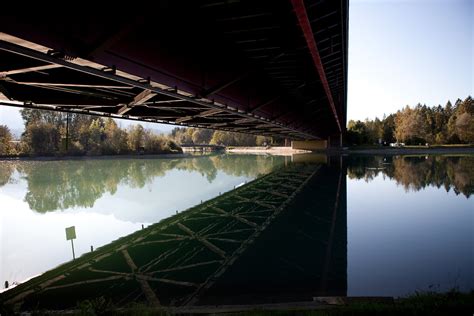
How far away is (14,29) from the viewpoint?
4797mm

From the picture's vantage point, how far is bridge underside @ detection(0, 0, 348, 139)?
5.56 metres

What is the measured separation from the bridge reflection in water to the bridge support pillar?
6903 cm

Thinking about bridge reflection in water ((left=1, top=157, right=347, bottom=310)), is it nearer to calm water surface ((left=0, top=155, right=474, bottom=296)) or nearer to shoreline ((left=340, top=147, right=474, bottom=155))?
calm water surface ((left=0, top=155, right=474, bottom=296))

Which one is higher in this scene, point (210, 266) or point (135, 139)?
point (135, 139)

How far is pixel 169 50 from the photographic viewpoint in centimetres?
809

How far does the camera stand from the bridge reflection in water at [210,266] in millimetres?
7281

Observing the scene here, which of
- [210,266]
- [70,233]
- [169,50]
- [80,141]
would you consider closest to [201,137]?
[80,141]

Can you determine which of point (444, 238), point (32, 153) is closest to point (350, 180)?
point (444, 238)

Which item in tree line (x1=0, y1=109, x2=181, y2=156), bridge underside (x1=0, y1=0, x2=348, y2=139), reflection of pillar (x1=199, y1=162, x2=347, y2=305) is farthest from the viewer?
tree line (x1=0, y1=109, x2=181, y2=156)

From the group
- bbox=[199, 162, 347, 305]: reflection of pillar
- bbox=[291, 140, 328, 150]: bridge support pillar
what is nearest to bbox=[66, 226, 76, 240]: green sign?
bbox=[199, 162, 347, 305]: reflection of pillar

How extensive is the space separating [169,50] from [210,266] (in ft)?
19.9

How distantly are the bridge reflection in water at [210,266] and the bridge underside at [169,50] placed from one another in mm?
5000

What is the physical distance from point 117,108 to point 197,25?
7.09m

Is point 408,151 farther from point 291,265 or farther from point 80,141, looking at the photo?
point 291,265
